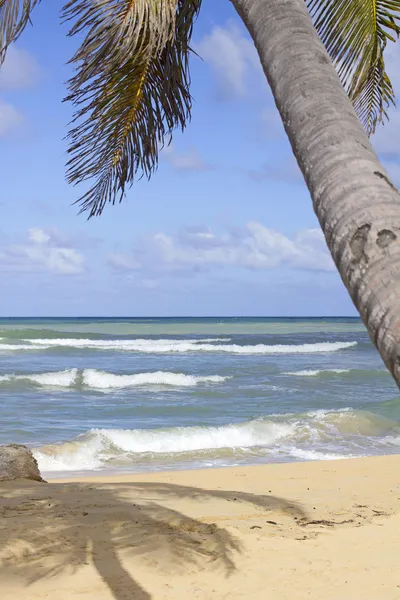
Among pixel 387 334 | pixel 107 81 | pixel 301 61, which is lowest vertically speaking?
pixel 387 334

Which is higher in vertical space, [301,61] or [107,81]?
[107,81]

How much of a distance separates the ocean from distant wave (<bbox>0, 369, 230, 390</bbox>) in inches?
1.2

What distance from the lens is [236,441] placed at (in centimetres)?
1127

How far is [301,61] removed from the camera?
2.92m

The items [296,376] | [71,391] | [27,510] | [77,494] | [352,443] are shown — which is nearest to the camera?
[27,510]

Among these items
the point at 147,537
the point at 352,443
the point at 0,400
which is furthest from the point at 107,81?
the point at 0,400

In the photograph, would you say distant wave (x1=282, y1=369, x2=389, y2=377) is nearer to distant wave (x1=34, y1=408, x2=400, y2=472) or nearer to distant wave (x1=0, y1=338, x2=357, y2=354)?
distant wave (x1=34, y1=408, x2=400, y2=472)

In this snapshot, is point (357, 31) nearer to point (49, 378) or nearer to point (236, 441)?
point (236, 441)

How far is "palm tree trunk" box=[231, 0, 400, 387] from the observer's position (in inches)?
78.4

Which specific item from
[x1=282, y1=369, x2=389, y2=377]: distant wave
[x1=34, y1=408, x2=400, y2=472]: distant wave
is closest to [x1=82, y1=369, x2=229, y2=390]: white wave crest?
[x1=282, y1=369, x2=389, y2=377]: distant wave

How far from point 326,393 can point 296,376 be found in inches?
148

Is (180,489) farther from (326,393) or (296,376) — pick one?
(296,376)

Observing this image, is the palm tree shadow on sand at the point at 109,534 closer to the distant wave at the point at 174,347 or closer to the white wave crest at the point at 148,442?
the white wave crest at the point at 148,442

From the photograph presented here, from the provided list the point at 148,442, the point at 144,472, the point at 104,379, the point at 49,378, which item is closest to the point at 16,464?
the point at 144,472
